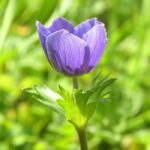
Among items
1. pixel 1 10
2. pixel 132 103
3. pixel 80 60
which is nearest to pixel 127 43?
pixel 132 103

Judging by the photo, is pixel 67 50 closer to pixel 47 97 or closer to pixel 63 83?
pixel 47 97

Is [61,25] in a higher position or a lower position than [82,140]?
higher

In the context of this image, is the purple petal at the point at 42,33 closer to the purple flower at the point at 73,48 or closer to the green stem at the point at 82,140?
the purple flower at the point at 73,48

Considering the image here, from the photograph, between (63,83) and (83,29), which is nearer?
(83,29)

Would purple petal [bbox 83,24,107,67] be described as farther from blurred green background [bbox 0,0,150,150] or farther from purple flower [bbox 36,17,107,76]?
blurred green background [bbox 0,0,150,150]

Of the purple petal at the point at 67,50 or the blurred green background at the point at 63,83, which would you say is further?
the blurred green background at the point at 63,83

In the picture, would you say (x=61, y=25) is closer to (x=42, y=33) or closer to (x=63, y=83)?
(x=42, y=33)

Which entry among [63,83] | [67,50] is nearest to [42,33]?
[67,50]

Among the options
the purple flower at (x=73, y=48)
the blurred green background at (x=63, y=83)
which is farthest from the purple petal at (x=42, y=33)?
the blurred green background at (x=63, y=83)
